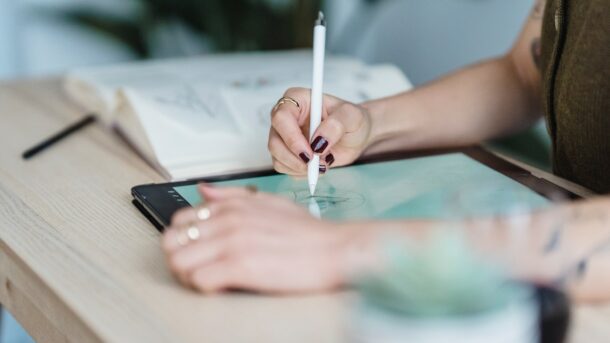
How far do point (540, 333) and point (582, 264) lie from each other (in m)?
0.13

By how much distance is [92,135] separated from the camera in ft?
3.77

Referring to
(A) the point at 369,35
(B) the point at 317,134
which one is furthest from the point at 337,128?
(A) the point at 369,35

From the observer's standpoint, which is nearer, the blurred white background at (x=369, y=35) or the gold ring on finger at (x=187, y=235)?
the gold ring on finger at (x=187, y=235)

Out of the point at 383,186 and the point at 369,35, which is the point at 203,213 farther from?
the point at 369,35

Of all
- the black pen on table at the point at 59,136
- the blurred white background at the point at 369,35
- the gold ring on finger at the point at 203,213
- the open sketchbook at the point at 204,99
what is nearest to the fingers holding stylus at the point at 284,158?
the open sketchbook at the point at 204,99

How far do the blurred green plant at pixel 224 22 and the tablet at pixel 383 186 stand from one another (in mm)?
1063

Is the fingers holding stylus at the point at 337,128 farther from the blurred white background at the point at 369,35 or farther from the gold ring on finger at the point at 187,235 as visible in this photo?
the blurred white background at the point at 369,35

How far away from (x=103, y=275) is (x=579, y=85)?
0.54 metres

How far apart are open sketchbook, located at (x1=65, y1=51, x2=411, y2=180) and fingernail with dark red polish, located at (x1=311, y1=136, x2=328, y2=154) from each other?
15cm

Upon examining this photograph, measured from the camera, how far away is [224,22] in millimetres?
2078

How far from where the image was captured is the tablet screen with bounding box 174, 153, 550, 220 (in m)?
0.81

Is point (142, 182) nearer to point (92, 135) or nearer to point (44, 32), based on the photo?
point (92, 135)

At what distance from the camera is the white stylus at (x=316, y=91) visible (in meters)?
0.84

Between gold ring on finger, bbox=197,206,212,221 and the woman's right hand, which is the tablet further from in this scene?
gold ring on finger, bbox=197,206,212,221
